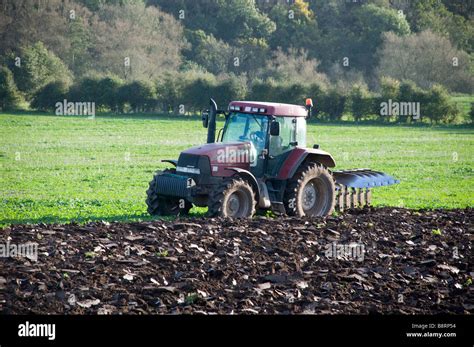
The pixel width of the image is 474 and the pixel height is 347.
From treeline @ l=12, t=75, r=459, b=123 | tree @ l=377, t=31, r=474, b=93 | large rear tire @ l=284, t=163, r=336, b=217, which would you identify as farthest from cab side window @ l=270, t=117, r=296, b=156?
tree @ l=377, t=31, r=474, b=93

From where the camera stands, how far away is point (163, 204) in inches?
677

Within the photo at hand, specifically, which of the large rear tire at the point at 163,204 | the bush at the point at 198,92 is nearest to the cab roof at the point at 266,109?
the large rear tire at the point at 163,204

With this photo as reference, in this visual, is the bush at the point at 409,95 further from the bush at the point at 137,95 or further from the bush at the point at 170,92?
the bush at the point at 137,95

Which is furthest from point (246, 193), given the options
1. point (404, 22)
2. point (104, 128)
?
point (404, 22)

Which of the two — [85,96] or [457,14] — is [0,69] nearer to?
[85,96]

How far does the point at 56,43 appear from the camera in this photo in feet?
223

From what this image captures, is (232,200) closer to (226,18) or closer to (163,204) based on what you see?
(163,204)

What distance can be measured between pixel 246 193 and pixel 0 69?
41.8 m

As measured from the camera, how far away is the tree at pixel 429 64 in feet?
Result: 209

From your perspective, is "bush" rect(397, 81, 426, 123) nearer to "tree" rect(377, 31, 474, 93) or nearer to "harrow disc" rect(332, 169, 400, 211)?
"tree" rect(377, 31, 474, 93)

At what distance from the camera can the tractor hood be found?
1639cm

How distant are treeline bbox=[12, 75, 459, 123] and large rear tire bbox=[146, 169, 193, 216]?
3510cm

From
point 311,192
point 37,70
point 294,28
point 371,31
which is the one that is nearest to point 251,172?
point 311,192

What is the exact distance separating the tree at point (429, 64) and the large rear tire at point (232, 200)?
48.8 m
